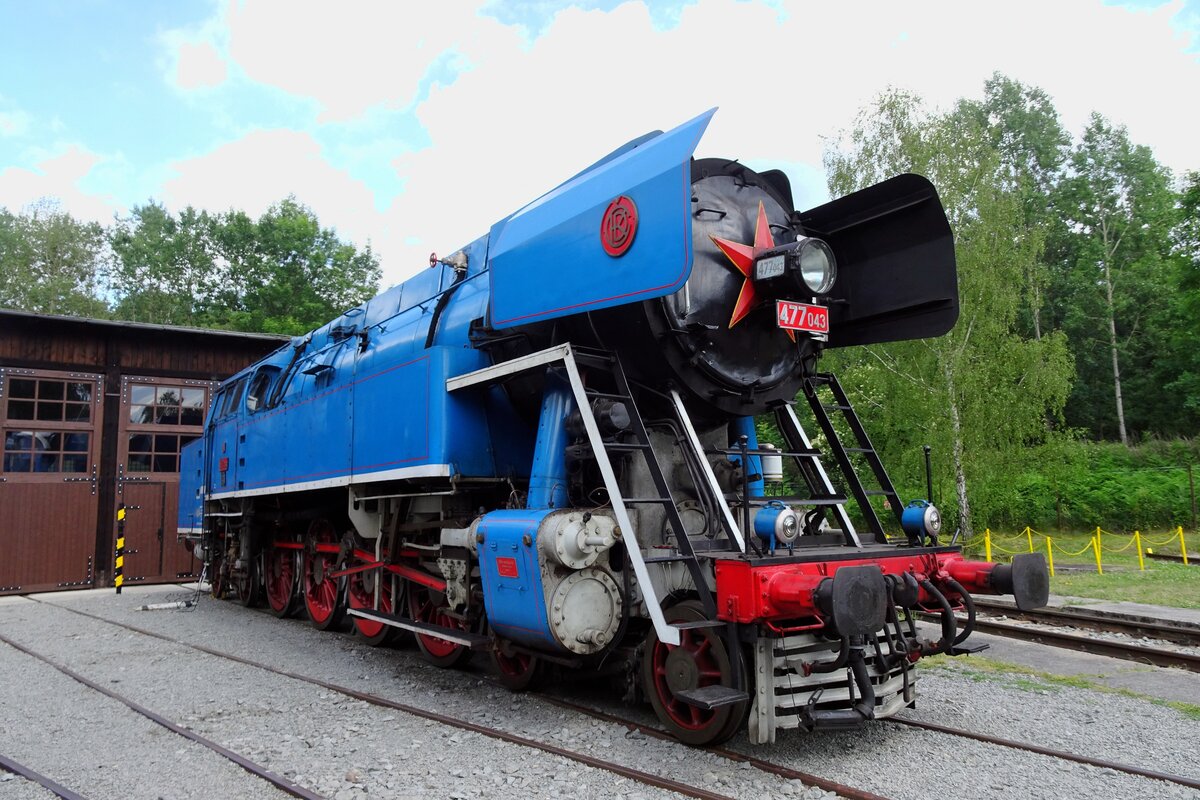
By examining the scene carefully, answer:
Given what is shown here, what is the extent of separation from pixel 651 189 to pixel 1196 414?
1307 inches

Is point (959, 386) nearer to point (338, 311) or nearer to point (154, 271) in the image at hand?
point (338, 311)

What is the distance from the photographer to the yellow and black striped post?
45.5ft

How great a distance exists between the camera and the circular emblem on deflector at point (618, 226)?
429cm

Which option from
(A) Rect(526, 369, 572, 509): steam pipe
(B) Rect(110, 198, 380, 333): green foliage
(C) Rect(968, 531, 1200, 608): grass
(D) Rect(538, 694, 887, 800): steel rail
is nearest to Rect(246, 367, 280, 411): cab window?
(A) Rect(526, 369, 572, 509): steam pipe

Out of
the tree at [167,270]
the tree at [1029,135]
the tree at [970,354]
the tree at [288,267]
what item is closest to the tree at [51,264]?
the tree at [167,270]

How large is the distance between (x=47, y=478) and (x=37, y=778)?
510 inches

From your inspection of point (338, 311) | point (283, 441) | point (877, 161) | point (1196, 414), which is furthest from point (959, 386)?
point (338, 311)

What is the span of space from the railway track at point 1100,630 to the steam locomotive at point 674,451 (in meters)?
2.79

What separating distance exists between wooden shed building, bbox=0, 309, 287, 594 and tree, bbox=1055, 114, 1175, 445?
31036 mm

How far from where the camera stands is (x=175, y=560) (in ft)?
52.3

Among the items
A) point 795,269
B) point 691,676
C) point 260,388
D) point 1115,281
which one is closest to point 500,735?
point 691,676

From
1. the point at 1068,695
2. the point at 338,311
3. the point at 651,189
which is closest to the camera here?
the point at 651,189

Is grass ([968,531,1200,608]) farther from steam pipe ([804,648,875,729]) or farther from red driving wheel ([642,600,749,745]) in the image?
red driving wheel ([642,600,749,745])

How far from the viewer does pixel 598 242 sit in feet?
14.8
